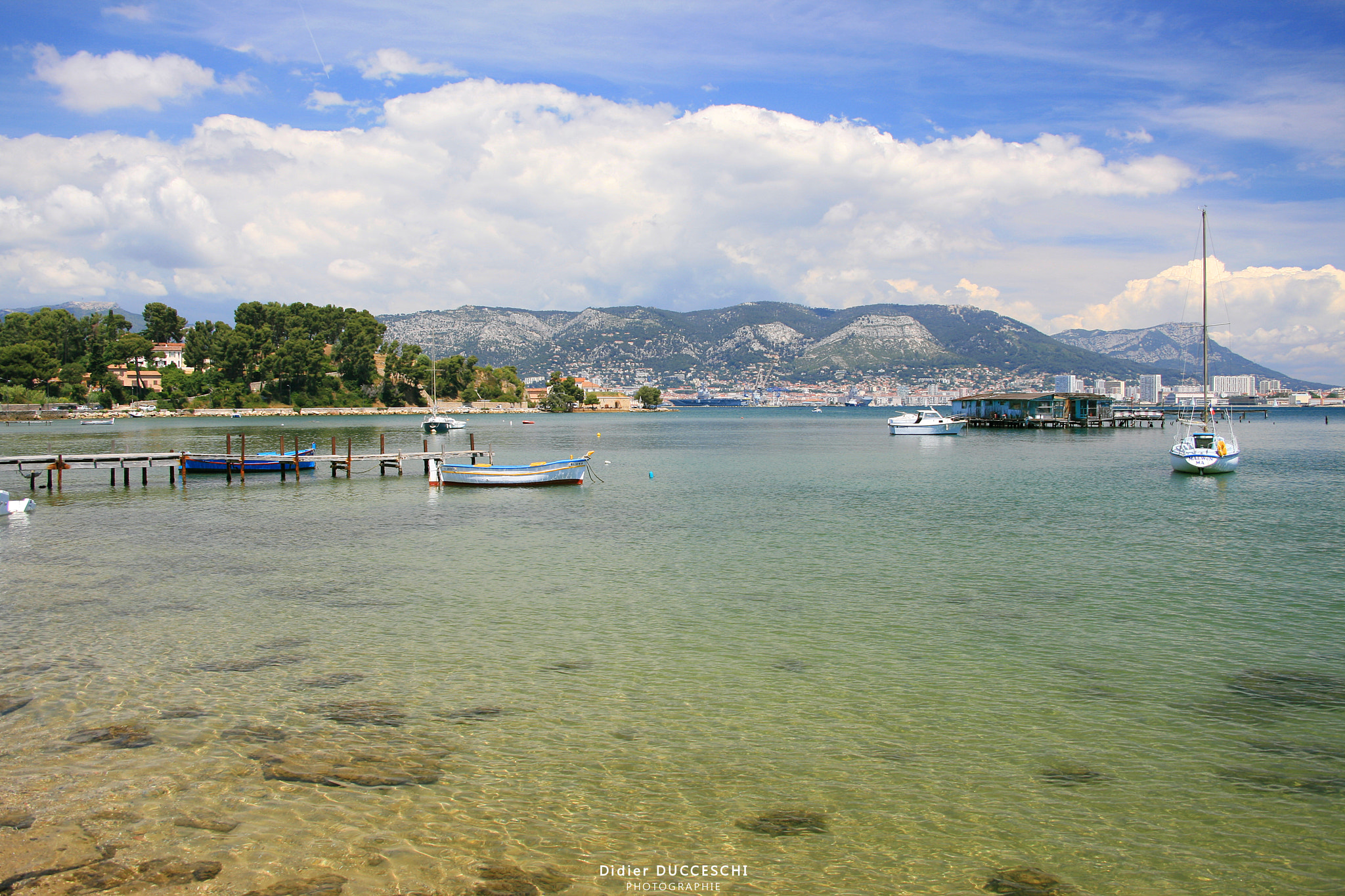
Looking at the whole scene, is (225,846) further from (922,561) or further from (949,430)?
(949,430)

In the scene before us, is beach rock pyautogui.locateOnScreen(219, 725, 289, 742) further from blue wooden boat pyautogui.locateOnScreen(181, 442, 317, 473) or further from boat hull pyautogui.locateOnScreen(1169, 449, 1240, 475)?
boat hull pyautogui.locateOnScreen(1169, 449, 1240, 475)

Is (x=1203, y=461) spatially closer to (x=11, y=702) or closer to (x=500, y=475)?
(x=500, y=475)

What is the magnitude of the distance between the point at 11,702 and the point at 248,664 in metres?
2.93

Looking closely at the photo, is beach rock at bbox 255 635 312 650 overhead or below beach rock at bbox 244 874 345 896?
below

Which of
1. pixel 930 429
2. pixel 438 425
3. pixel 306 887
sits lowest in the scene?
pixel 306 887

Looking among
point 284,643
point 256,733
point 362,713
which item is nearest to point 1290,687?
point 362,713

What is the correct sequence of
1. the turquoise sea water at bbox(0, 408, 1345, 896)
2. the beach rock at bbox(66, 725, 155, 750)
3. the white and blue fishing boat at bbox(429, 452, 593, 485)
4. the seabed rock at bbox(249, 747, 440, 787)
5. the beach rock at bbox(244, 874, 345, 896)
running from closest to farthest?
the beach rock at bbox(244, 874, 345, 896) < the turquoise sea water at bbox(0, 408, 1345, 896) < the seabed rock at bbox(249, 747, 440, 787) < the beach rock at bbox(66, 725, 155, 750) < the white and blue fishing boat at bbox(429, 452, 593, 485)

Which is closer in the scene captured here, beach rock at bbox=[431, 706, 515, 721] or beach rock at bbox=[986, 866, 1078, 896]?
beach rock at bbox=[986, 866, 1078, 896]

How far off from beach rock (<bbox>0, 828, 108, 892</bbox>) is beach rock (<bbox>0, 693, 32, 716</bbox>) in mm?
4095

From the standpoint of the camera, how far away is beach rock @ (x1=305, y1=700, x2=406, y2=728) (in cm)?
1039

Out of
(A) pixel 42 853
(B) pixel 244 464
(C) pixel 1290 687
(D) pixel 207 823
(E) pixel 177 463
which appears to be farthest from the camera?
(E) pixel 177 463

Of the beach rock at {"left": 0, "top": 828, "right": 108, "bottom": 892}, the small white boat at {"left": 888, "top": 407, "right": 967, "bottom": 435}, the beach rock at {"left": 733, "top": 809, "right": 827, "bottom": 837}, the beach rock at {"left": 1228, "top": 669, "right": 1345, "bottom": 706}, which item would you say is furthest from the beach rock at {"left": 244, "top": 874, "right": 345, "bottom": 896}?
the small white boat at {"left": 888, "top": 407, "right": 967, "bottom": 435}

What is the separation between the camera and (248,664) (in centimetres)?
1276

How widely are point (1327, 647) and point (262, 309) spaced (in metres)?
180
